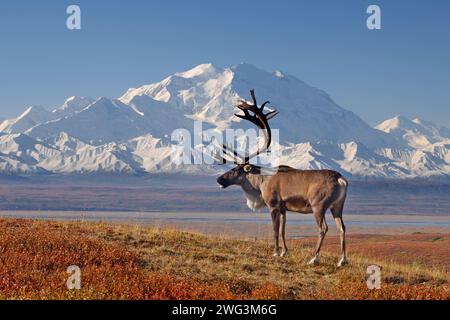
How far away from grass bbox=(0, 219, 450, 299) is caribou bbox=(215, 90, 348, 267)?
103cm

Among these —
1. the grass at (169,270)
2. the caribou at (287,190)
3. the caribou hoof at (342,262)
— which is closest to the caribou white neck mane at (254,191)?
the caribou at (287,190)

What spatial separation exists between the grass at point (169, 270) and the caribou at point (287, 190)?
103 centimetres

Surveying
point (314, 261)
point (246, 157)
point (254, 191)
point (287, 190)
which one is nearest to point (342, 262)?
point (314, 261)

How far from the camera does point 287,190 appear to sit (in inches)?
810

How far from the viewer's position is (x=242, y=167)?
22.9 metres

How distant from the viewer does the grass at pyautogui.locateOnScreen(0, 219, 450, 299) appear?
14156 millimetres

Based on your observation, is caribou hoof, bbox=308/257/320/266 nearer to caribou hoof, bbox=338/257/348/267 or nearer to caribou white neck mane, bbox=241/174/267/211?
caribou hoof, bbox=338/257/348/267

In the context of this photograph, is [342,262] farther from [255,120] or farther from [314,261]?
[255,120]

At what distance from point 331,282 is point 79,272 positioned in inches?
238

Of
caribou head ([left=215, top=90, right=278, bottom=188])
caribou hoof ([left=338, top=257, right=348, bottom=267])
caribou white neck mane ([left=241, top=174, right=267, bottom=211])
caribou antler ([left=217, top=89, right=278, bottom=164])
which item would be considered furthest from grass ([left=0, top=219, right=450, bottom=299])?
caribou antler ([left=217, top=89, right=278, bottom=164])

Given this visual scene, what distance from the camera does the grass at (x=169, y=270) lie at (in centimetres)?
1416

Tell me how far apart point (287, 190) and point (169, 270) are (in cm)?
503

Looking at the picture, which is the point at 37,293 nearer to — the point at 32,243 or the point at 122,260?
the point at 122,260
